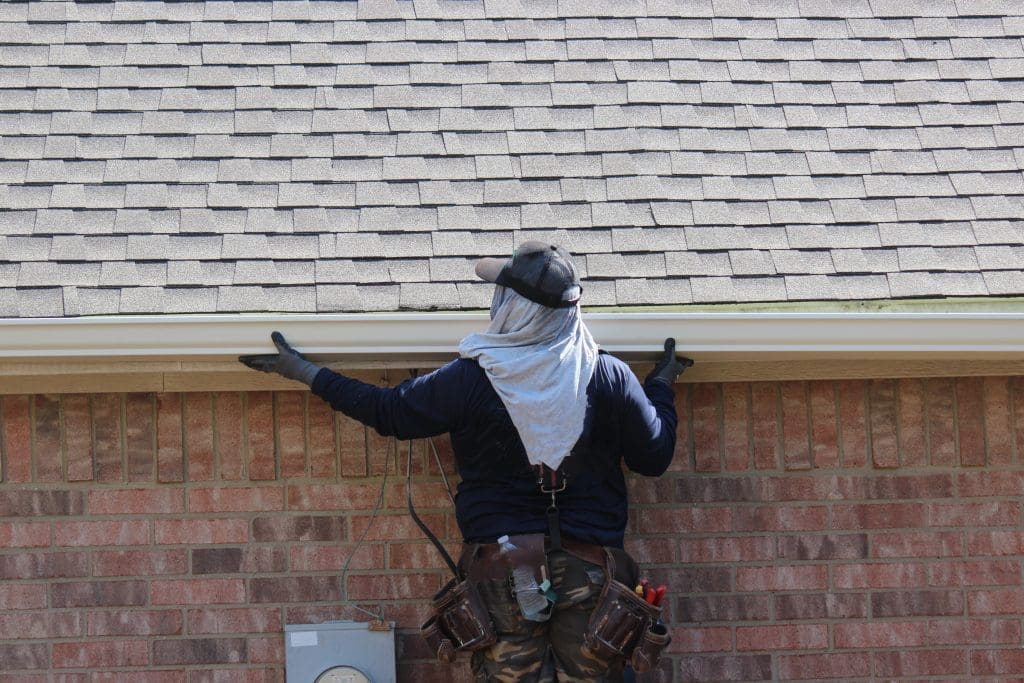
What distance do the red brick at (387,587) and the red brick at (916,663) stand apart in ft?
5.39

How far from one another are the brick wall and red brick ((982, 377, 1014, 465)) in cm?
1

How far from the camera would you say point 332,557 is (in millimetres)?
4566

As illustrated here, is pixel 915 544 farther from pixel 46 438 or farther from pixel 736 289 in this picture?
pixel 46 438

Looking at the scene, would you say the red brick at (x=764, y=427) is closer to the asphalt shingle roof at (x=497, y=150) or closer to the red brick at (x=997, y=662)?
the asphalt shingle roof at (x=497, y=150)

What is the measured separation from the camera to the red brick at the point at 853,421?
469cm

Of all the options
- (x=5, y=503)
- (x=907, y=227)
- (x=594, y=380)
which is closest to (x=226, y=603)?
(x=5, y=503)

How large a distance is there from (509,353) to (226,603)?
144 centimetres

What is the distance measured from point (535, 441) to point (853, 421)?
139 cm

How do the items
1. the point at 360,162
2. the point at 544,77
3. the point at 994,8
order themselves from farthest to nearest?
1. the point at 994,8
2. the point at 544,77
3. the point at 360,162

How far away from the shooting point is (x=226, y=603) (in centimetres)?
454

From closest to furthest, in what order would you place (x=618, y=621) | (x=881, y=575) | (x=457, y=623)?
(x=618, y=621), (x=457, y=623), (x=881, y=575)

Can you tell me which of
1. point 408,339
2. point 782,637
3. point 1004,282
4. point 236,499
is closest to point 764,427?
point 782,637

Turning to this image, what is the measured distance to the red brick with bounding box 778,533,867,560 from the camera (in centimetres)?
466

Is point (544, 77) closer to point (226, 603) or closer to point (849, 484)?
point (849, 484)
